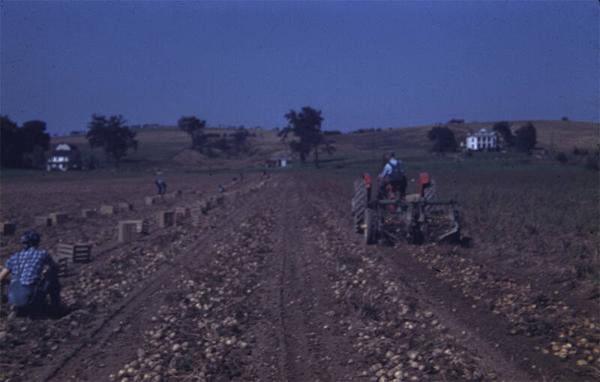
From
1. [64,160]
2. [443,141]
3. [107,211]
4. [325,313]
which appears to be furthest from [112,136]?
[325,313]

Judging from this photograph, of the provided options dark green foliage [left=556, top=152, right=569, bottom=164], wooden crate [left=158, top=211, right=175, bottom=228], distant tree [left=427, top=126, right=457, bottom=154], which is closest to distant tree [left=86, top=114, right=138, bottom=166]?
distant tree [left=427, top=126, right=457, bottom=154]

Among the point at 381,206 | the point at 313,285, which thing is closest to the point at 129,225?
the point at 381,206

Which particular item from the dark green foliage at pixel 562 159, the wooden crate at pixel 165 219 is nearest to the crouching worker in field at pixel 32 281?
the wooden crate at pixel 165 219

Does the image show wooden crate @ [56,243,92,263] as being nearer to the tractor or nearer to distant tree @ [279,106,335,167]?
the tractor

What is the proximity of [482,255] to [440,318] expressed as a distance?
6.30 m

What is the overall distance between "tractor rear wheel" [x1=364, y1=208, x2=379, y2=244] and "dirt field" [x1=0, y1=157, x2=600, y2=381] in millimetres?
335

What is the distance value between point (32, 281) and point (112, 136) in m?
A: 115

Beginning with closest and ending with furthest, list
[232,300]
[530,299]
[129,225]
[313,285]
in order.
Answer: [530,299] → [232,300] → [313,285] → [129,225]

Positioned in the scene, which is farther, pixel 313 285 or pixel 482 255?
pixel 482 255

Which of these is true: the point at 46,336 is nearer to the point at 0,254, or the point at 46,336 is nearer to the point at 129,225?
the point at 0,254

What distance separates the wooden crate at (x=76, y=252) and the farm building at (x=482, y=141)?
8379 cm

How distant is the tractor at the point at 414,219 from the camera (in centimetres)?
1964

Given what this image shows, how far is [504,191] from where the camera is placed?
42.2m

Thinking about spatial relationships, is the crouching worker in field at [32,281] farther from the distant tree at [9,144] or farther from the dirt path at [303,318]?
the distant tree at [9,144]
